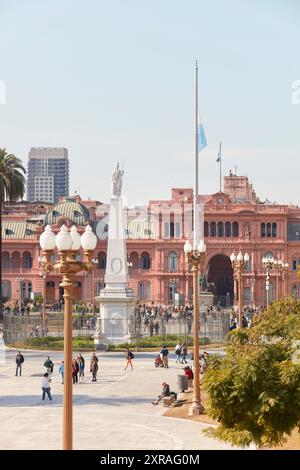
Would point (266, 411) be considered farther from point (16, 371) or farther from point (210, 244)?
point (210, 244)

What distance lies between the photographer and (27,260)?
117 meters

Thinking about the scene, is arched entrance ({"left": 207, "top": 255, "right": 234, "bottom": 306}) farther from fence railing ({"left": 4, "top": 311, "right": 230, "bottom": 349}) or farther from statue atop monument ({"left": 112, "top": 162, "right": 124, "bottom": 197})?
statue atop monument ({"left": 112, "top": 162, "right": 124, "bottom": 197})

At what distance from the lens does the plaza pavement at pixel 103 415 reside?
25844 millimetres

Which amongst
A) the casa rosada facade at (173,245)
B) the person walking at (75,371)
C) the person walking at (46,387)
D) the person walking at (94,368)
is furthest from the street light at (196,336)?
the casa rosada facade at (173,245)

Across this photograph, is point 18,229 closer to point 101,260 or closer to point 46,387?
point 101,260

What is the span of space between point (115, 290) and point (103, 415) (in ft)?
86.8

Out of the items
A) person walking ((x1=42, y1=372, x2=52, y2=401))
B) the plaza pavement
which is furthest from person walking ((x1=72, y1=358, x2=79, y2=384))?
person walking ((x1=42, y1=372, x2=52, y2=401))

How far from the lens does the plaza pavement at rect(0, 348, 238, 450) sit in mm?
25844

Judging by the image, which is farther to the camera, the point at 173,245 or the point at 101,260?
the point at 101,260

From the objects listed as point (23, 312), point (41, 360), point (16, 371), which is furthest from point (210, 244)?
point (16, 371)

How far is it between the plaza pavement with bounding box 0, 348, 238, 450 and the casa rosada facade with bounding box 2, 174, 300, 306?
64742 millimetres

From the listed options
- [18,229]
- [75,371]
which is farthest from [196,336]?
[18,229]

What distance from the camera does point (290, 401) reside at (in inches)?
816

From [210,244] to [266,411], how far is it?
93.4 meters
